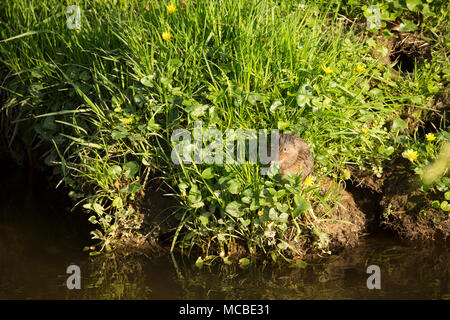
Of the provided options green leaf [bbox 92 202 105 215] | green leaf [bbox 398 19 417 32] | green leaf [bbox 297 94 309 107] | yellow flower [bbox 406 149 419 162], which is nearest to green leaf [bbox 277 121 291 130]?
green leaf [bbox 297 94 309 107]

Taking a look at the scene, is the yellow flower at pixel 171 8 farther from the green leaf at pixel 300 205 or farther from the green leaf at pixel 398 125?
the green leaf at pixel 398 125

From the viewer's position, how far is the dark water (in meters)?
2.61

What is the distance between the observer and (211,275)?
9.04 ft

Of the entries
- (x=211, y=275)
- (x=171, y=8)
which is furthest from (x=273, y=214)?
(x=171, y=8)

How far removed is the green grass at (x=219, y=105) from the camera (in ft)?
9.37

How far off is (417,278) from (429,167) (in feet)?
2.08

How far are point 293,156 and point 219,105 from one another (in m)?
0.49

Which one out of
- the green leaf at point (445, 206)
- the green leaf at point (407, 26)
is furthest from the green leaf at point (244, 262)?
the green leaf at point (407, 26)

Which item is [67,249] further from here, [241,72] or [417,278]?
[417,278]

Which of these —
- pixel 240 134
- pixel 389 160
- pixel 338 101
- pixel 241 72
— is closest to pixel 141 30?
pixel 241 72

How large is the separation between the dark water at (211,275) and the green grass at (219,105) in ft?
0.52

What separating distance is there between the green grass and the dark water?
16 cm

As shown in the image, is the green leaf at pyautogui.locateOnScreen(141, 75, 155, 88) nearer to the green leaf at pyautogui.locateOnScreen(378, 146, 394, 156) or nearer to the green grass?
the green grass

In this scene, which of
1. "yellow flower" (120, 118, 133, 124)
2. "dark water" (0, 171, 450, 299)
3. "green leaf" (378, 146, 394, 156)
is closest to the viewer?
"dark water" (0, 171, 450, 299)
